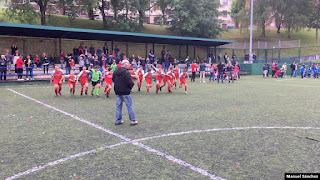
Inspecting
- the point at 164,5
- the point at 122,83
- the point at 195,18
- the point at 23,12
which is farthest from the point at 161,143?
the point at 164,5

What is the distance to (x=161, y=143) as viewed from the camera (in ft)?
19.7

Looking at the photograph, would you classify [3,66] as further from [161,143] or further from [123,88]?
[161,143]

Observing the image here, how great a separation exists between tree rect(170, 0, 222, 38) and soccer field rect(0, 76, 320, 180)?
39377 millimetres

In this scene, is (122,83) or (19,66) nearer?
(122,83)

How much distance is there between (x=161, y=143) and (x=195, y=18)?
44.3 meters

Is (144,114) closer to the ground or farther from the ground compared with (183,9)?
closer to the ground

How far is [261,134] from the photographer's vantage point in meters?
6.71

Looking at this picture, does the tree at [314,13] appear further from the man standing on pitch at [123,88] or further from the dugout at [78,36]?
the man standing on pitch at [123,88]

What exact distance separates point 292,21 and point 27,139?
56.2 m

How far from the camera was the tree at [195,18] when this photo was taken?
4681 cm

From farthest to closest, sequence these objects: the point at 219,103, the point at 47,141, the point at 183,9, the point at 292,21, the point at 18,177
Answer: the point at 292,21, the point at 183,9, the point at 219,103, the point at 47,141, the point at 18,177

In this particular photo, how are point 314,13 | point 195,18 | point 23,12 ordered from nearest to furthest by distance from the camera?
point 23,12
point 195,18
point 314,13

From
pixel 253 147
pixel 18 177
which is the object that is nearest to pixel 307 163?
pixel 253 147

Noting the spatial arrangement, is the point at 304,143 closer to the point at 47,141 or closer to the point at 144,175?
the point at 144,175
